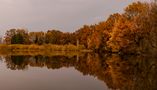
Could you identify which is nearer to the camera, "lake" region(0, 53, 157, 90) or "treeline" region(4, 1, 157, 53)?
"lake" region(0, 53, 157, 90)

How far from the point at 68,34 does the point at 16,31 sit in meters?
19.2

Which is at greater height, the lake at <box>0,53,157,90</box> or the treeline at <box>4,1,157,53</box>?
the treeline at <box>4,1,157,53</box>

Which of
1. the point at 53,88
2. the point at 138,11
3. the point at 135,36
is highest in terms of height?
the point at 138,11

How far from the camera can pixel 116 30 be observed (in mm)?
58344

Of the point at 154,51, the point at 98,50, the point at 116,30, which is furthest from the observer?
the point at 98,50

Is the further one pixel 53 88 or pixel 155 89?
pixel 53 88

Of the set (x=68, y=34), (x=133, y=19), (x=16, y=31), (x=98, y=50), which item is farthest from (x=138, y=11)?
(x=16, y=31)

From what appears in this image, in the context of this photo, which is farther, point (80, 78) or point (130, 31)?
point (130, 31)

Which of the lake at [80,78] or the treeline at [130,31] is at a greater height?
the treeline at [130,31]

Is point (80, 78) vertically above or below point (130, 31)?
below

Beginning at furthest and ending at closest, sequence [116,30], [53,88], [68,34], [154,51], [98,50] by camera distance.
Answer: [68,34] < [98,50] < [116,30] < [154,51] < [53,88]

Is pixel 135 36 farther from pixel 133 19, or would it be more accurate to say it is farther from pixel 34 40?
Result: pixel 34 40

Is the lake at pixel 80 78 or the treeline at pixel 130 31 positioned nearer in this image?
the lake at pixel 80 78

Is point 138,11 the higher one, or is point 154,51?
point 138,11
